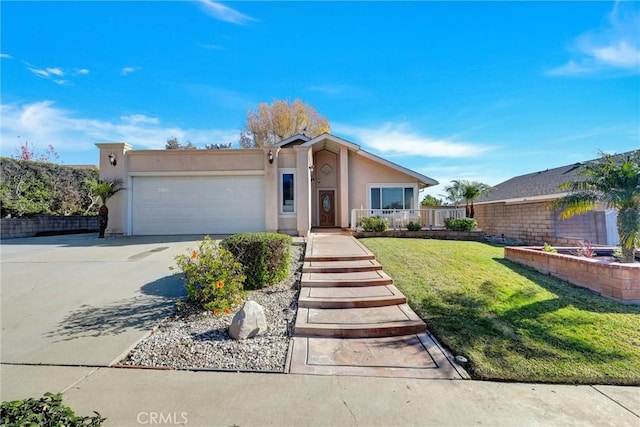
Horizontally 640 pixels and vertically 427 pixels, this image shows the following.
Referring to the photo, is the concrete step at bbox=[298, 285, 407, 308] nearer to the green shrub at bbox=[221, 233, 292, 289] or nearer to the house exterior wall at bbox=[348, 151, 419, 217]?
the green shrub at bbox=[221, 233, 292, 289]

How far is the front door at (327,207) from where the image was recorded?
1644 centimetres

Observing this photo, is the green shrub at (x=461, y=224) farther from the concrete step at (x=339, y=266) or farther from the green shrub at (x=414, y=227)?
the concrete step at (x=339, y=266)

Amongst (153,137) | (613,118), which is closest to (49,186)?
(153,137)

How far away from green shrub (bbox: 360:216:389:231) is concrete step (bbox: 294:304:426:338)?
305 inches

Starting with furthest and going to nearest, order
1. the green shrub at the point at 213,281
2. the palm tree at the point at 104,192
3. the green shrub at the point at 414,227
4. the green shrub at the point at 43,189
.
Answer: the green shrub at the point at 43,189 → the green shrub at the point at 414,227 → the palm tree at the point at 104,192 → the green shrub at the point at 213,281

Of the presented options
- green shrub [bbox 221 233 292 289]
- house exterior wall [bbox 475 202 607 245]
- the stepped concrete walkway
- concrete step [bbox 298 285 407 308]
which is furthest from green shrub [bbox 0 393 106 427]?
house exterior wall [bbox 475 202 607 245]

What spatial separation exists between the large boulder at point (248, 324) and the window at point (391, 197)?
11964 mm

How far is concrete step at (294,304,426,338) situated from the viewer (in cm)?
443

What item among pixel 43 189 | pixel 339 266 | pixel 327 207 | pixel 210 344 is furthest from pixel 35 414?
pixel 43 189

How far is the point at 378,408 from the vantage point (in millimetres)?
2771

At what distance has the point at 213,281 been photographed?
4.97m

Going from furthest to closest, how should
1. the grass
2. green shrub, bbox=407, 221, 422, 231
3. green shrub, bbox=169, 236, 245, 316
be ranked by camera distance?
green shrub, bbox=407, 221, 422, 231 → green shrub, bbox=169, 236, 245, 316 → the grass

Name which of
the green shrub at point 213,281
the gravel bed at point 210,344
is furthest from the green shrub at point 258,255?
the gravel bed at point 210,344

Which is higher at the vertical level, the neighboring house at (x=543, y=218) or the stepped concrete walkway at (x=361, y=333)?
the neighboring house at (x=543, y=218)
